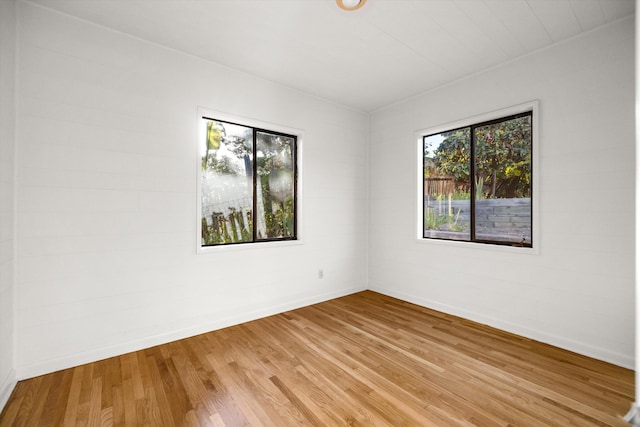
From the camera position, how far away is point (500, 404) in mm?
1913

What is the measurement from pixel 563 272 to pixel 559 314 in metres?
0.40

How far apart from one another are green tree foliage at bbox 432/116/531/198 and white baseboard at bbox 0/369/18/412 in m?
4.48

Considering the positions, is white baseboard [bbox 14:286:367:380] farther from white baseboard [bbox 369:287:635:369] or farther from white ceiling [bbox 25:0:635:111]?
white ceiling [bbox 25:0:635:111]

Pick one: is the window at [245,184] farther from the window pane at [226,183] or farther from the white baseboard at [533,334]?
the white baseboard at [533,334]

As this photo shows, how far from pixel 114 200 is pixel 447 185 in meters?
3.65

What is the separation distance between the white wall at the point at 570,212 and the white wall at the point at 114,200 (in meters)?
2.36

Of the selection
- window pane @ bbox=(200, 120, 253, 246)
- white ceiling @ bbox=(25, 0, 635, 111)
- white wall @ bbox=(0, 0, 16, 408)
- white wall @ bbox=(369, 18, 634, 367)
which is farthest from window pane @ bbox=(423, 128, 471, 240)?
white wall @ bbox=(0, 0, 16, 408)

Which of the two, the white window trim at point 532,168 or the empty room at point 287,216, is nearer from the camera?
the empty room at point 287,216

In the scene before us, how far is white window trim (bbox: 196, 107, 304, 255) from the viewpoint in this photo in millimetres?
2990

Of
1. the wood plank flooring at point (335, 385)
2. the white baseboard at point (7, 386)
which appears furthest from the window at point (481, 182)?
the white baseboard at point (7, 386)

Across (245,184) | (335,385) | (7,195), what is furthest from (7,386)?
→ (245,184)

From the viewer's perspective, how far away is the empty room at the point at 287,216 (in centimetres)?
205

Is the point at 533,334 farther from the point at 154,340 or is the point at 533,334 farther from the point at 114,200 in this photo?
the point at 114,200

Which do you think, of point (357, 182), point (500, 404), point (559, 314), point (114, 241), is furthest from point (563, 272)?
point (114, 241)
